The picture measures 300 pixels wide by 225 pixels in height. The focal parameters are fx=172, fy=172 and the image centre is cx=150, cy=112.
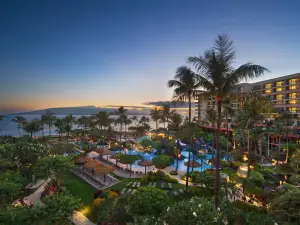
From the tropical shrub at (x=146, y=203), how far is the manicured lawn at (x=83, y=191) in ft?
19.8

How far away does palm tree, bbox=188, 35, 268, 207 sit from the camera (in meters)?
10.5

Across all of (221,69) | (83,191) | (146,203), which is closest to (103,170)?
(83,191)

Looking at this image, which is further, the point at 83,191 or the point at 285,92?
the point at 285,92

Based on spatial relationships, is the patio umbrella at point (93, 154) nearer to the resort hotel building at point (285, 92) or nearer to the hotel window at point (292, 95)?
the resort hotel building at point (285, 92)

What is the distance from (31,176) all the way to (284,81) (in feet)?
222

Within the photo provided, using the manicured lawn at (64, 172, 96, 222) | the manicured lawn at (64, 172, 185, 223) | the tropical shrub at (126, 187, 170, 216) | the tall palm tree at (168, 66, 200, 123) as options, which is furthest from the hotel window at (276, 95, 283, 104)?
the manicured lawn at (64, 172, 96, 222)

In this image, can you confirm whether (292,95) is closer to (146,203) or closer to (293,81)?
(293,81)

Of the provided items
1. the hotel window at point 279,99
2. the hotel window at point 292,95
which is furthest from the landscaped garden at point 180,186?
the hotel window at point 279,99

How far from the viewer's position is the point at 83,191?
1986 centimetres

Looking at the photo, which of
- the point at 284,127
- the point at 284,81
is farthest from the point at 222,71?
the point at 284,81

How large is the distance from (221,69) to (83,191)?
1920 centimetres

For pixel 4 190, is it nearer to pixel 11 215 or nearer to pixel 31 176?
pixel 11 215

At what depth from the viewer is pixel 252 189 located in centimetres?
1931

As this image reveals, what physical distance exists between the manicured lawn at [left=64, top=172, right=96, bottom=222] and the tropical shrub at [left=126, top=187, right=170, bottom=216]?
6.04m
